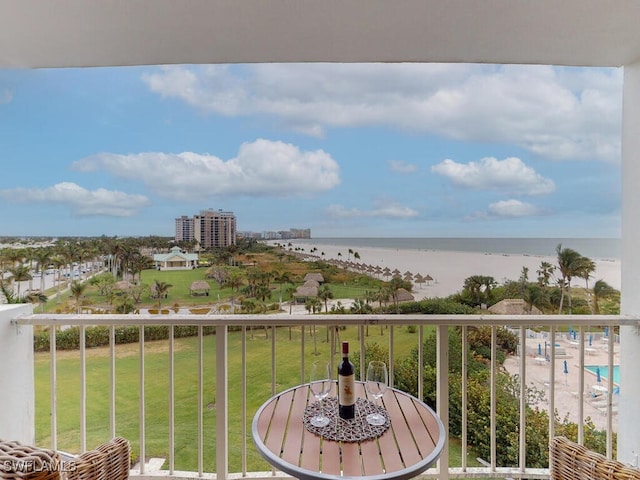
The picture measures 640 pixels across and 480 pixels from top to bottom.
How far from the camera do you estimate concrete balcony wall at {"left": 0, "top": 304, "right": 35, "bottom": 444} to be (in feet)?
6.64

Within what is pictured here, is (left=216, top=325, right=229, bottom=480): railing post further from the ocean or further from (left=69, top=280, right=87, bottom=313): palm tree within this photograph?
(left=69, top=280, right=87, bottom=313): palm tree

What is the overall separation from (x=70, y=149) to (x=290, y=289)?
7.39 feet

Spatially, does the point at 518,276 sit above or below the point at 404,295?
above

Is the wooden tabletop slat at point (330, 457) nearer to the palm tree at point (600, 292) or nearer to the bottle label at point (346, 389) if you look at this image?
the bottle label at point (346, 389)

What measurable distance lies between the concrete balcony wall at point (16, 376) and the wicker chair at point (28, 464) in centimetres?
167

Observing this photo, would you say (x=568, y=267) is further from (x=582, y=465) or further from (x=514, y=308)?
(x=582, y=465)

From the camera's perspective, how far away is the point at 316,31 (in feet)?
6.54

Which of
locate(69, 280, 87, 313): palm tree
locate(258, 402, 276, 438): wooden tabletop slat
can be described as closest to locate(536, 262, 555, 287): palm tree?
locate(258, 402, 276, 438): wooden tabletop slat

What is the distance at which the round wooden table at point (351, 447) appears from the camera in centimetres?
110

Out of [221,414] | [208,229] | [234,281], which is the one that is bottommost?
[221,414]

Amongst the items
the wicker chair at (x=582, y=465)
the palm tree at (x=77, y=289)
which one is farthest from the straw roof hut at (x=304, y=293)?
the wicker chair at (x=582, y=465)

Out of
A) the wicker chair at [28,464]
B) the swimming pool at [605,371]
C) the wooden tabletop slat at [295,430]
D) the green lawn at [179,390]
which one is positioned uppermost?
the wicker chair at [28,464]

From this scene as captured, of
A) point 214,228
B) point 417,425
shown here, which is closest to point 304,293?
point 214,228

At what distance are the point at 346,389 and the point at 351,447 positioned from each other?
0.21m
